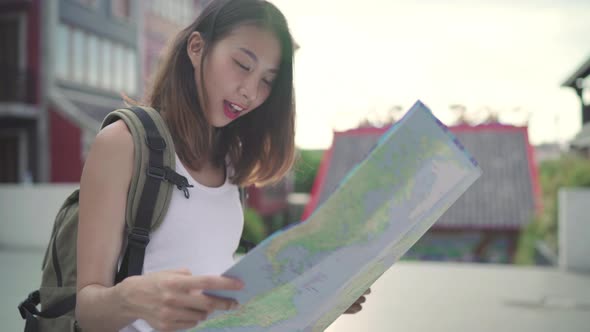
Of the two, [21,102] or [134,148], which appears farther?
[21,102]

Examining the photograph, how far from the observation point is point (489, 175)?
13797 mm

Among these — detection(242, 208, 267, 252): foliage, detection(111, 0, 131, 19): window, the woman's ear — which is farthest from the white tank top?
detection(111, 0, 131, 19): window

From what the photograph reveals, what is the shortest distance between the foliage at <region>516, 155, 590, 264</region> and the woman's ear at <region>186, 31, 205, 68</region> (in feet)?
27.3

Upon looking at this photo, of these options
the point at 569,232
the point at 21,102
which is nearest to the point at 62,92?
the point at 21,102

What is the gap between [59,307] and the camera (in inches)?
44.6

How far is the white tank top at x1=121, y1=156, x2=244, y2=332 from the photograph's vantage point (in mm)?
1145

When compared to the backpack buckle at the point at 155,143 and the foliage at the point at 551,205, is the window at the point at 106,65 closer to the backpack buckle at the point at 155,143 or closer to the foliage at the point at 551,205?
the foliage at the point at 551,205

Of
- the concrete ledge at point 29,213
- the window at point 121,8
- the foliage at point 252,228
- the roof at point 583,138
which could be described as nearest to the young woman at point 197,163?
the roof at point 583,138

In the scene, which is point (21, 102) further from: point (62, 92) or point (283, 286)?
point (283, 286)

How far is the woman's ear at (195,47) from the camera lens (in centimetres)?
123

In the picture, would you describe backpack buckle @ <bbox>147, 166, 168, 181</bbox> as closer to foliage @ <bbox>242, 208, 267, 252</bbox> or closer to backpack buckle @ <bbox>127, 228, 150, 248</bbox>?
backpack buckle @ <bbox>127, 228, 150, 248</bbox>

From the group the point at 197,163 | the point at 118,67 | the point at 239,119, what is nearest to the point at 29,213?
the point at 118,67

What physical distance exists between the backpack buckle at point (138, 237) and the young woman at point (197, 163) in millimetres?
18

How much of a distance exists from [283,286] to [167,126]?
49 cm
